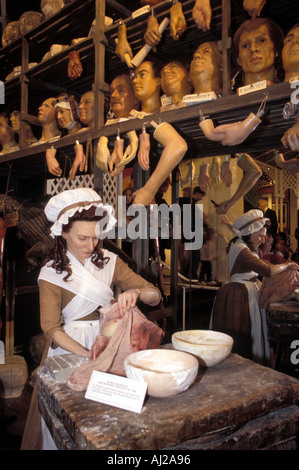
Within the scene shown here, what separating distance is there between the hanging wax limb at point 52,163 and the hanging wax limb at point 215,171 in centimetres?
165

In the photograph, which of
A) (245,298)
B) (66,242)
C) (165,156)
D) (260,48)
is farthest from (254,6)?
(245,298)

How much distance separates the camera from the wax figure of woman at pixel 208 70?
2629 mm

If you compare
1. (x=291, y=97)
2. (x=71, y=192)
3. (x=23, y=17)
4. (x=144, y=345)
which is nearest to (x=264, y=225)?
(x=291, y=97)

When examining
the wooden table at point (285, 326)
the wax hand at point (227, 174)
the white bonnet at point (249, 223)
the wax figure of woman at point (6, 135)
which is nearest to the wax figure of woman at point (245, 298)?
the white bonnet at point (249, 223)

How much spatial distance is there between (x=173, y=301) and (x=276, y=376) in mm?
2610

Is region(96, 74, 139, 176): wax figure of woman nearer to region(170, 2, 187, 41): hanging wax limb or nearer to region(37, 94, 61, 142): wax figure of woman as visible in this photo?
region(170, 2, 187, 41): hanging wax limb

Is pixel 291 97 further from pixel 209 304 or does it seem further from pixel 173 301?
pixel 209 304

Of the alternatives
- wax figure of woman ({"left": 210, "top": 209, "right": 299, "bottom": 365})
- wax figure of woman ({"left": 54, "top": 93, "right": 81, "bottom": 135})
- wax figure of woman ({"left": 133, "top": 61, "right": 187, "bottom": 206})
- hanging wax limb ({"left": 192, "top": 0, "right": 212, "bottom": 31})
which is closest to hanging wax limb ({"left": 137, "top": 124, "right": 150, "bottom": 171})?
wax figure of woman ({"left": 133, "top": 61, "right": 187, "bottom": 206})

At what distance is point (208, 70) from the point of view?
263 cm

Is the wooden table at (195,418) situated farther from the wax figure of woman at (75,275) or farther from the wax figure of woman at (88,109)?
the wax figure of woman at (88,109)

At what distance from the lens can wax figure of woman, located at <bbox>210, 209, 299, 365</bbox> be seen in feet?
12.4

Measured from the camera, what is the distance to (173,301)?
393 cm

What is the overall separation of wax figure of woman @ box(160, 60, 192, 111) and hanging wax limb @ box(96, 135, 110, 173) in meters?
0.71

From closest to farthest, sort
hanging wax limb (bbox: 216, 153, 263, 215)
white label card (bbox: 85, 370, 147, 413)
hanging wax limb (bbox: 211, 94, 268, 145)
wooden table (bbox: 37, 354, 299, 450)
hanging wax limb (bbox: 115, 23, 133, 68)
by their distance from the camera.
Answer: wooden table (bbox: 37, 354, 299, 450), white label card (bbox: 85, 370, 147, 413), hanging wax limb (bbox: 211, 94, 268, 145), hanging wax limb (bbox: 115, 23, 133, 68), hanging wax limb (bbox: 216, 153, 263, 215)
